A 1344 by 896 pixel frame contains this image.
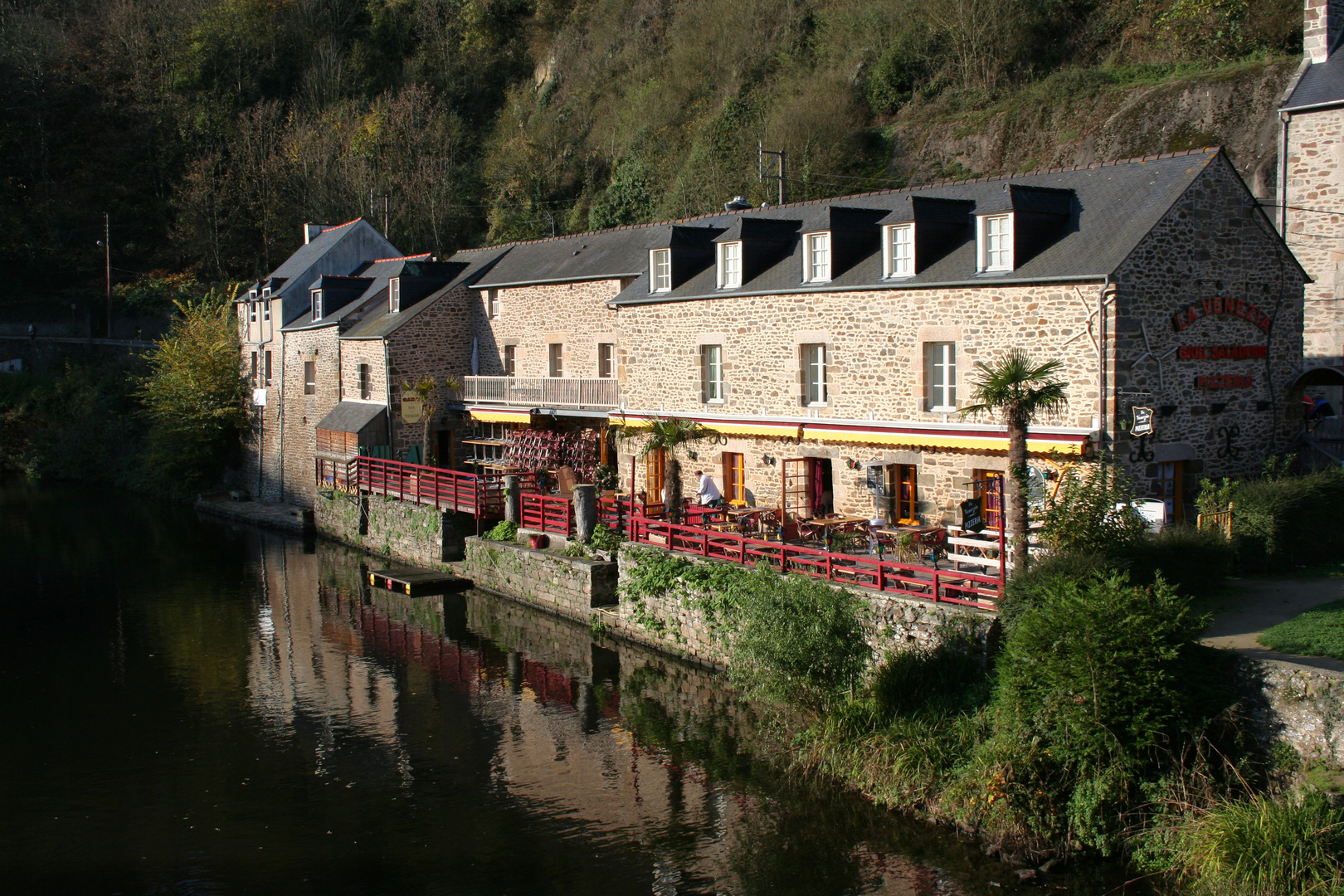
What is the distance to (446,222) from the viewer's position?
1893 inches

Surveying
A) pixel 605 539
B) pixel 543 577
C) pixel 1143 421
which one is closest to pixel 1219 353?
pixel 1143 421

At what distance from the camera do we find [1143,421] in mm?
14641

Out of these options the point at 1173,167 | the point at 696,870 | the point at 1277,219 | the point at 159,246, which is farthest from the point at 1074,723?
the point at 159,246

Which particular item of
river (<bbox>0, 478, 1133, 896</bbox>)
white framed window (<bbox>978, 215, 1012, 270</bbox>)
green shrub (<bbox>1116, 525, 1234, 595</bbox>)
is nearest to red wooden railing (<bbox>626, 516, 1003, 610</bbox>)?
green shrub (<bbox>1116, 525, 1234, 595</bbox>)

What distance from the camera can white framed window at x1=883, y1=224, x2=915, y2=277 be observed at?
56.9 feet

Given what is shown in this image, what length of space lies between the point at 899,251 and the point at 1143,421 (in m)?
4.87

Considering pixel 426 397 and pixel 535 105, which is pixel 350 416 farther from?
pixel 535 105

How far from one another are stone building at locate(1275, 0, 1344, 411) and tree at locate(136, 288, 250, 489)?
2980 centimetres

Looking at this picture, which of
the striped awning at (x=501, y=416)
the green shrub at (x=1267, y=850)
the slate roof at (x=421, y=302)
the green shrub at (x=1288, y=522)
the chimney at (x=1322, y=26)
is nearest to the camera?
the green shrub at (x=1267, y=850)

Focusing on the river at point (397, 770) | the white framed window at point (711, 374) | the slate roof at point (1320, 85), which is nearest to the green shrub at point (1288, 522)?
the river at point (397, 770)

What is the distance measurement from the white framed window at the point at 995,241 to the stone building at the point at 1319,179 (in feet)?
24.8

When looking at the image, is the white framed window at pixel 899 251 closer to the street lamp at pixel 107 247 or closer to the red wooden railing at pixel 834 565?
the red wooden railing at pixel 834 565

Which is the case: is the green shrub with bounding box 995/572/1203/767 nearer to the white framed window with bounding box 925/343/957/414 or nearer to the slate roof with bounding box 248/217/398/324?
the white framed window with bounding box 925/343/957/414

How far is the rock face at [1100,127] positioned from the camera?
24234mm
